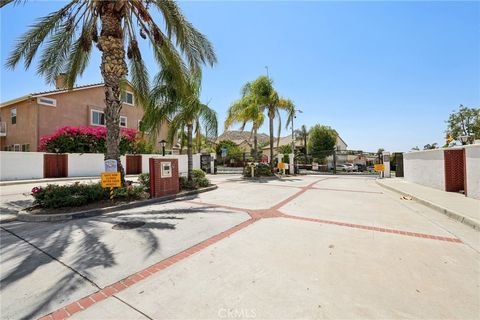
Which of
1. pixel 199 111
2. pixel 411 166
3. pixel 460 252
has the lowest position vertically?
pixel 460 252

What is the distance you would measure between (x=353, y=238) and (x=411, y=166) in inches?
514

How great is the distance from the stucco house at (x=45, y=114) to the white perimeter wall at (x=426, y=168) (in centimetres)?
1791

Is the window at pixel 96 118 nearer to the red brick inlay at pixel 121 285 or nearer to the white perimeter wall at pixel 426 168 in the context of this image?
the red brick inlay at pixel 121 285

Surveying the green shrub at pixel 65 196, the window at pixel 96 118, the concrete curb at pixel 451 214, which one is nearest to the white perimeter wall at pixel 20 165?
the window at pixel 96 118

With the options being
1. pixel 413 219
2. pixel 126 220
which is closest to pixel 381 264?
pixel 413 219

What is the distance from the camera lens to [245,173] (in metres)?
19.9

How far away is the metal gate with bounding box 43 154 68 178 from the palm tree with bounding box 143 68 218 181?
11136 mm

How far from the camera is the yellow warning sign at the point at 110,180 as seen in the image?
8.51 metres

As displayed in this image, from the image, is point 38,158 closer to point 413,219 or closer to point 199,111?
point 199,111

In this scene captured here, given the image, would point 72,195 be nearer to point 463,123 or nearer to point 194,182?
point 194,182

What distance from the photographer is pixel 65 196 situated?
7785 mm

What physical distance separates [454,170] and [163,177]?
12527 millimetres

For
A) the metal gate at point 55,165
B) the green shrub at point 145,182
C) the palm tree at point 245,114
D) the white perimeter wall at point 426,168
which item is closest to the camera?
the green shrub at point 145,182

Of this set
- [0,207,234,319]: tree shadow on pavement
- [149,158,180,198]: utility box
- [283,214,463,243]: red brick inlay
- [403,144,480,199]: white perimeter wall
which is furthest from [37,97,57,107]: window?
[403,144,480,199]: white perimeter wall
